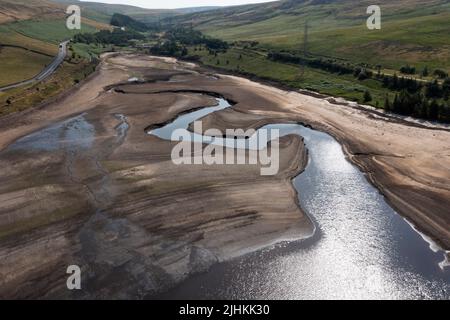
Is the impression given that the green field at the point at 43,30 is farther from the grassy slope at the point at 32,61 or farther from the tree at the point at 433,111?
the tree at the point at 433,111

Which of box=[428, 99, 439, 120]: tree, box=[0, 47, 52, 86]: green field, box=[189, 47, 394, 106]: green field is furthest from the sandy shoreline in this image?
box=[0, 47, 52, 86]: green field

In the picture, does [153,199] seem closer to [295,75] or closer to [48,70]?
[295,75]

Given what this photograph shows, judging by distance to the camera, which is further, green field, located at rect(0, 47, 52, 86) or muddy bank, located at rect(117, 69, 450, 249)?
green field, located at rect(0, 47, 52, 86)

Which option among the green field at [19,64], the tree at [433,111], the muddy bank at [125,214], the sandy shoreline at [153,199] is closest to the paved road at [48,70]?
the green field at [19,64]

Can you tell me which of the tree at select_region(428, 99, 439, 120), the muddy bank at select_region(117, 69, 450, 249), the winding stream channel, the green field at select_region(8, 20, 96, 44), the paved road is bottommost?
the winding stream channel

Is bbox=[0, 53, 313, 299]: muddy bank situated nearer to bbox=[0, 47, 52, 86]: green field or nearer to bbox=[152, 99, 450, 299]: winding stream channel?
bbox=[152, 99, 450, 299]: winding stream channel

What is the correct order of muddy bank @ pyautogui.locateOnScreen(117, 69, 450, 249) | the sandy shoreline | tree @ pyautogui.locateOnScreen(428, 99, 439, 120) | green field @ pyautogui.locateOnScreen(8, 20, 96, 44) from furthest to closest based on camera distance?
green field @ pyautogui.locateOnScreen(8, 20, 96, 44)
tree @ pyautogui.locateOnScreen(428, 99, 439, 120)
muddy bank @ pyautogui.locateOnScreen(117, 69, 450, 249)
the sandy shoreline

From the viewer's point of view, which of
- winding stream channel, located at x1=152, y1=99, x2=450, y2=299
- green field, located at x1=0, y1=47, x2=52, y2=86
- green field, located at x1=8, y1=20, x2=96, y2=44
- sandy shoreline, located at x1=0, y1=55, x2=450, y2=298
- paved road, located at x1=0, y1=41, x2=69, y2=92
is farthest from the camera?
green field, located at x1=8, y1=20, x2=96, y2=44
